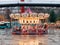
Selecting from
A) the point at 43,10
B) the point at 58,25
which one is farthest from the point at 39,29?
the point at 43,10

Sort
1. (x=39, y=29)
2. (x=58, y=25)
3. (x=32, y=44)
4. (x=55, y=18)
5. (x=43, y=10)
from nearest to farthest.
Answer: (x=32, y=44) → (x=39, y=29) → (x=58, y=25) → (x=55, y=18) → (x=43, y=10)

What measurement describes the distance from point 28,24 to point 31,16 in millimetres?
2020

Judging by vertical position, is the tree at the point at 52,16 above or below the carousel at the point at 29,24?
below

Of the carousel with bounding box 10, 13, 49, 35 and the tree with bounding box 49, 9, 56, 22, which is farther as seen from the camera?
the tree with bounding box 49, 9, 56, 22

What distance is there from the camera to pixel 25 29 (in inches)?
1487

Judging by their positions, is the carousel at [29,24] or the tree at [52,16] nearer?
the carousel at [29,24]

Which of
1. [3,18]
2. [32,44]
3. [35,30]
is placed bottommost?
[3,18]

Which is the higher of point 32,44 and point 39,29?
point 32,44

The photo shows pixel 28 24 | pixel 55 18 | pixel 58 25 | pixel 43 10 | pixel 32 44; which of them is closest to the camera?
pixel 32 44

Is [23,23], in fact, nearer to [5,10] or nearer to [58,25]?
[58,25]

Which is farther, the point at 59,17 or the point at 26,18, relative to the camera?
the point at 59,17

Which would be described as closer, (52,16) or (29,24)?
(29,24)

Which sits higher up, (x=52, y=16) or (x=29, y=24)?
(x=29, y=24)

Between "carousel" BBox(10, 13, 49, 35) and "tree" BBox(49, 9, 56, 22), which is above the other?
"carousel" BBox(10, 13, 49, 35)
